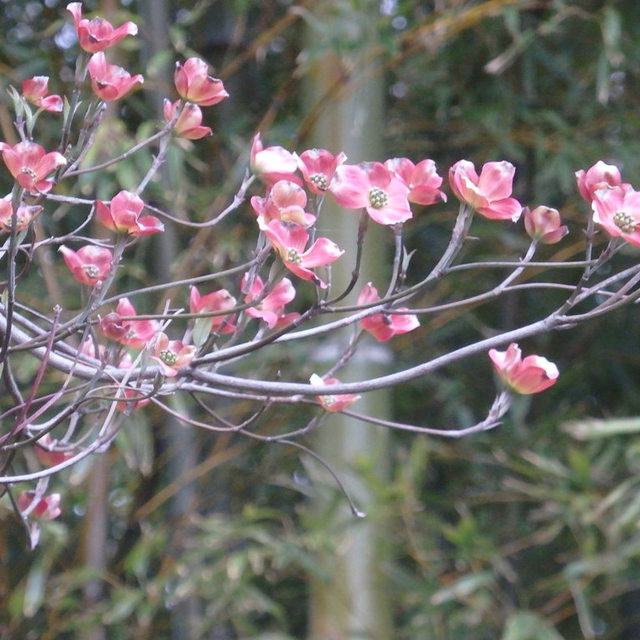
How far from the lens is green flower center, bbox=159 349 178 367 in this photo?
446 mm

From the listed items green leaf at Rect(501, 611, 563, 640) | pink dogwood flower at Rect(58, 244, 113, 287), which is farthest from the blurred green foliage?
pink dogwood flower at Rect(58, 244, 113, 287)

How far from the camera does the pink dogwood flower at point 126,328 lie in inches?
18.2

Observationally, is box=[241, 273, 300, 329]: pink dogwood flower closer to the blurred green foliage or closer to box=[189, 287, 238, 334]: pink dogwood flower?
box=[189, 287, 238, 334]: pink dogwood flower

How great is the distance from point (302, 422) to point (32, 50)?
76 centimetres

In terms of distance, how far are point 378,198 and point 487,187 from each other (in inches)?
1.9

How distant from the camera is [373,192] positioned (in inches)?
16.7

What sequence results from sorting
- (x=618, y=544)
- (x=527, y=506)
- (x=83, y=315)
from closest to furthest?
(x=83, y=315)
(x=618, y=544)
(x=527, y=506)

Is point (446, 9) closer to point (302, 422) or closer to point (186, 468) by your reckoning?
point (302, 422)

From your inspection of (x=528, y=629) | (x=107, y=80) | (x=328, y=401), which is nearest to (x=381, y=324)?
(x=328, y=401)

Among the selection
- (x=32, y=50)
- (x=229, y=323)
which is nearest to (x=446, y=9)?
(x=32, y=50)

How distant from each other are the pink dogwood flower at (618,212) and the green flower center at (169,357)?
19 centimetres

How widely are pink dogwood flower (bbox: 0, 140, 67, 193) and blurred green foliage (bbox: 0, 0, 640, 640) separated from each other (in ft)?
3.19

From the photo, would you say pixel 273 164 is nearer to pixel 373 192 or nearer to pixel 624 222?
pixel 373 192

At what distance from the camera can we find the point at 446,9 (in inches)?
61.2
